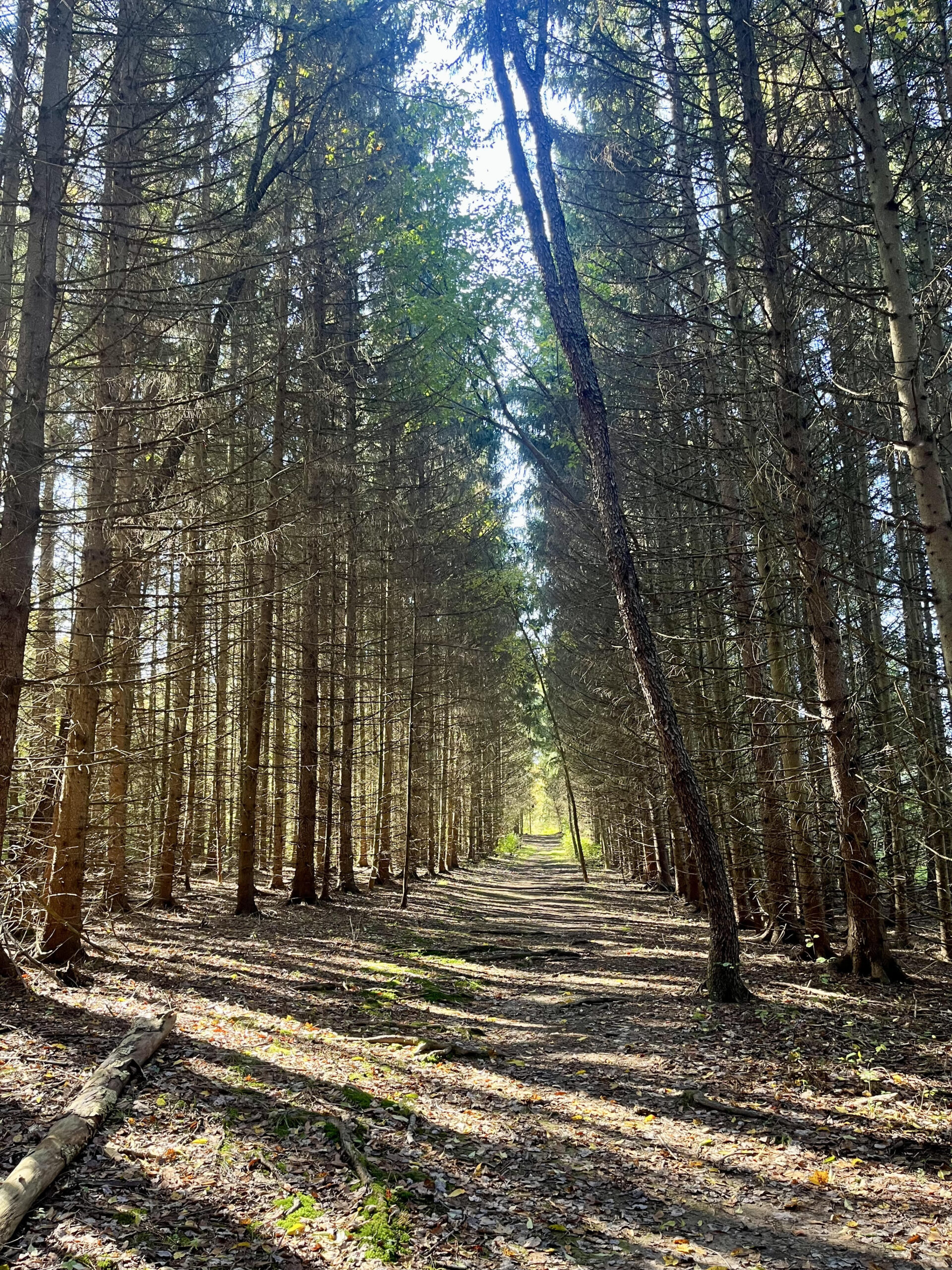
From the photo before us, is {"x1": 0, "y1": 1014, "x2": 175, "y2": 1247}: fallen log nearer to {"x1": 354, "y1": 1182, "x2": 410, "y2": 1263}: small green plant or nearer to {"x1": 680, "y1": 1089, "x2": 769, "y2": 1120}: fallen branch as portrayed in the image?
{"x1": 354, "y1": 1182, "x2": 410, "y2": 1263}: small green plant

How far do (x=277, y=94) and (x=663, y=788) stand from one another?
540 inches

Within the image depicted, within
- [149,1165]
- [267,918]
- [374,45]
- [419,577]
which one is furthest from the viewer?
[419,577]

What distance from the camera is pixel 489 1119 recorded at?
541cm

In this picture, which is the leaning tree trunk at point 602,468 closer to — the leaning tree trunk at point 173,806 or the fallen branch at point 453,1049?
the fallen branch at point 453,1049

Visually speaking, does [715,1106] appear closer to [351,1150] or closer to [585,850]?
[351,1150]

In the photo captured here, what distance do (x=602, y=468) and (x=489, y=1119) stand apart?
6.29m

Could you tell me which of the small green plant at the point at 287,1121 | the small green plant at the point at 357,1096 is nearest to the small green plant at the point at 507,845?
the small green plant at the point at 357,1096

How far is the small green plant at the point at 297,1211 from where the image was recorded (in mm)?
3836

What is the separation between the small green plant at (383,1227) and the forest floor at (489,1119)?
0.01 metres

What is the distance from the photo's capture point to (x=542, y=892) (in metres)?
24.5

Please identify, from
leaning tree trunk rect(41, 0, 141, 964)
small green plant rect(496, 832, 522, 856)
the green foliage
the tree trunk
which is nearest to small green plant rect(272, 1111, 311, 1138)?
the tree trunk

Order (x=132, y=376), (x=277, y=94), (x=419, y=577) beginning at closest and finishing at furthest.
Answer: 1. (x=132, y=376)
2. (x=277, y=94)
3. (x=419, y=577)

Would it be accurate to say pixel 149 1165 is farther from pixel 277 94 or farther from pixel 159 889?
pixel 277 94

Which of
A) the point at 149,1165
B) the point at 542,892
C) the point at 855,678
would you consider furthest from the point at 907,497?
the point at 542,892
